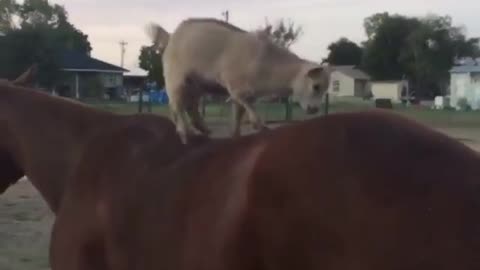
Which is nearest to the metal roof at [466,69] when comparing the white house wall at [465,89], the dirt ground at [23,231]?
the white house wall at [465,89]

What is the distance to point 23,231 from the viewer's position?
10008mm

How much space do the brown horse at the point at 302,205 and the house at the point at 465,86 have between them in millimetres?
69766

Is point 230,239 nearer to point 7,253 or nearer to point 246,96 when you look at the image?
point 246,96

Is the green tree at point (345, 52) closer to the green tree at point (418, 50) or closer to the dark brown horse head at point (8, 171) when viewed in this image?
the green tree at point (418, 50)

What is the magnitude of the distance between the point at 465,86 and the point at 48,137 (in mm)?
73718

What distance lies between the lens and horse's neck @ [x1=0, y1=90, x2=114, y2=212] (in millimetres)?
3520

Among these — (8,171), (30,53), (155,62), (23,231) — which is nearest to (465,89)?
(30,53)

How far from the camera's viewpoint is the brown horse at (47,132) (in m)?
3.47

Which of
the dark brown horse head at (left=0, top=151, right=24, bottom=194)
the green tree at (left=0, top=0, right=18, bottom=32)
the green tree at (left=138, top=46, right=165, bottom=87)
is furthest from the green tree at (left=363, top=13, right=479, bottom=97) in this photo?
the dark brown horse head at (left=0, top=151, right=24, bottom=194)

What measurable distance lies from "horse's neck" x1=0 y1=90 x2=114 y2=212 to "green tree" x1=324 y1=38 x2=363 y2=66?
93.0 m

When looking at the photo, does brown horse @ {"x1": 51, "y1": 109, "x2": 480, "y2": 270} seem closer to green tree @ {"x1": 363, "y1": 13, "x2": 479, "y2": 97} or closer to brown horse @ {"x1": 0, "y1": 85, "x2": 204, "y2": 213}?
brown horse @ {"x1": 0, "y1": 85, "x2": 204, "y2": 213}

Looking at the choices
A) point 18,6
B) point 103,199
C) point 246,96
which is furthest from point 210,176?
point 18,6

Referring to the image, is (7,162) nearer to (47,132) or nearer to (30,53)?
(47,132)

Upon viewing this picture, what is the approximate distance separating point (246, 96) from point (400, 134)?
1.59 meters
